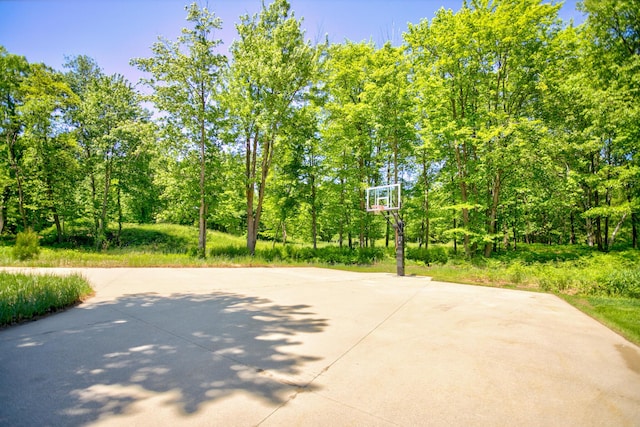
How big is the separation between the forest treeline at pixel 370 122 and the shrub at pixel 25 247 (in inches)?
260

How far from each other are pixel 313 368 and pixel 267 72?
55.4ft

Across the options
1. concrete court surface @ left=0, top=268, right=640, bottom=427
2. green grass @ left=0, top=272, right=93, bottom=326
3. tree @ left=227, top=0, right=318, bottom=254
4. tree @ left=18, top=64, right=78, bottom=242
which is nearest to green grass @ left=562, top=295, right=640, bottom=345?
concrete court surface @ left=0, top=268, right=640, bottom=427

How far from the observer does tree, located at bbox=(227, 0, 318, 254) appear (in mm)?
17016

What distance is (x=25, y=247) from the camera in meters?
12.8

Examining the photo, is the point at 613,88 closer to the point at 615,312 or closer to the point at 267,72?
the point at 615,312

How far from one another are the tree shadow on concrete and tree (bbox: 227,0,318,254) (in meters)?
13.5

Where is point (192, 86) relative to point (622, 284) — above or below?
above

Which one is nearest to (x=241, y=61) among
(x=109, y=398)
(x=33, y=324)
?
(x=33, y=324)

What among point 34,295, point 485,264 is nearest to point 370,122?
point 485,264

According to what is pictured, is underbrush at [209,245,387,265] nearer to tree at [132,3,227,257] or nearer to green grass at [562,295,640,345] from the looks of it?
tree at [132,3,227,257]

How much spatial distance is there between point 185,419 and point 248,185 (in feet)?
57.6

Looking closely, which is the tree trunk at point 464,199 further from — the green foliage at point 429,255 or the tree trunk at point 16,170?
the tree trunk at point 16,170

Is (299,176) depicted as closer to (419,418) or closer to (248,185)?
(248,185)

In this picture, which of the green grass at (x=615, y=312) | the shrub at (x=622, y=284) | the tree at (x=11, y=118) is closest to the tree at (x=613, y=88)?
the shrub at (x=622, y=284)
